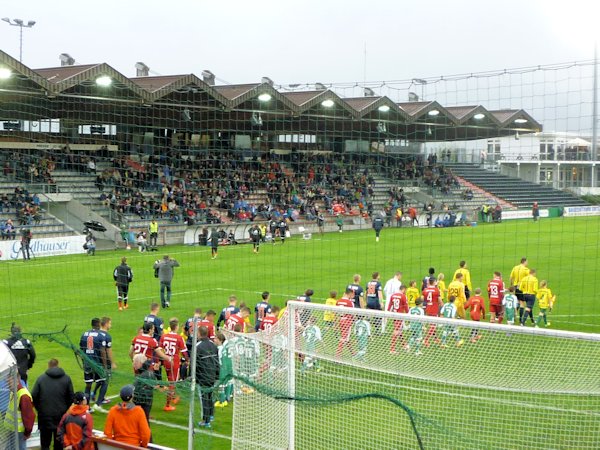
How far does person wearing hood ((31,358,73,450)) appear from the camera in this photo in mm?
9719

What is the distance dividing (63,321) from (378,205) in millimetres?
23362

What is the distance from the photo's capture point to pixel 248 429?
1026 cm

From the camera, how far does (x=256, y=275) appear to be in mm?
27125

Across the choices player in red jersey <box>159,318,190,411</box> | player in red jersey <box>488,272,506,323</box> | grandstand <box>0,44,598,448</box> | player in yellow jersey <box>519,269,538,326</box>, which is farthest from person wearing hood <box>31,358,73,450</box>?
player in yellow jersey <box>519,269,538,326</box>

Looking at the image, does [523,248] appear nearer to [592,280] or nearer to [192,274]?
[592,280]

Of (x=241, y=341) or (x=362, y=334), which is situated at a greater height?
(x=362, y=334)

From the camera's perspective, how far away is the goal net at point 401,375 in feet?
31.8

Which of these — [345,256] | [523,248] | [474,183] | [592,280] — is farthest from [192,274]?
[474,183]

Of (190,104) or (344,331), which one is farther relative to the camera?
(190,104)

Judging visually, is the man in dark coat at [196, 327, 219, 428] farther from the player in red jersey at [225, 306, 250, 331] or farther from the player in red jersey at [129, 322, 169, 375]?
the player in red jersey at [225, 306, 250, 331]

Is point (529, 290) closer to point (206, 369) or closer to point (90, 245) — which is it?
point (206, 369)

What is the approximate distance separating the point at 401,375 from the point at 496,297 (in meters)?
8.64

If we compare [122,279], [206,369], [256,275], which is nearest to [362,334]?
[206,369]

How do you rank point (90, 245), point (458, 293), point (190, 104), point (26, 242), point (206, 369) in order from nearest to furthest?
point (206, 369), point (458, 293), point (26, 242), point (90, 245), point (190, 104)
